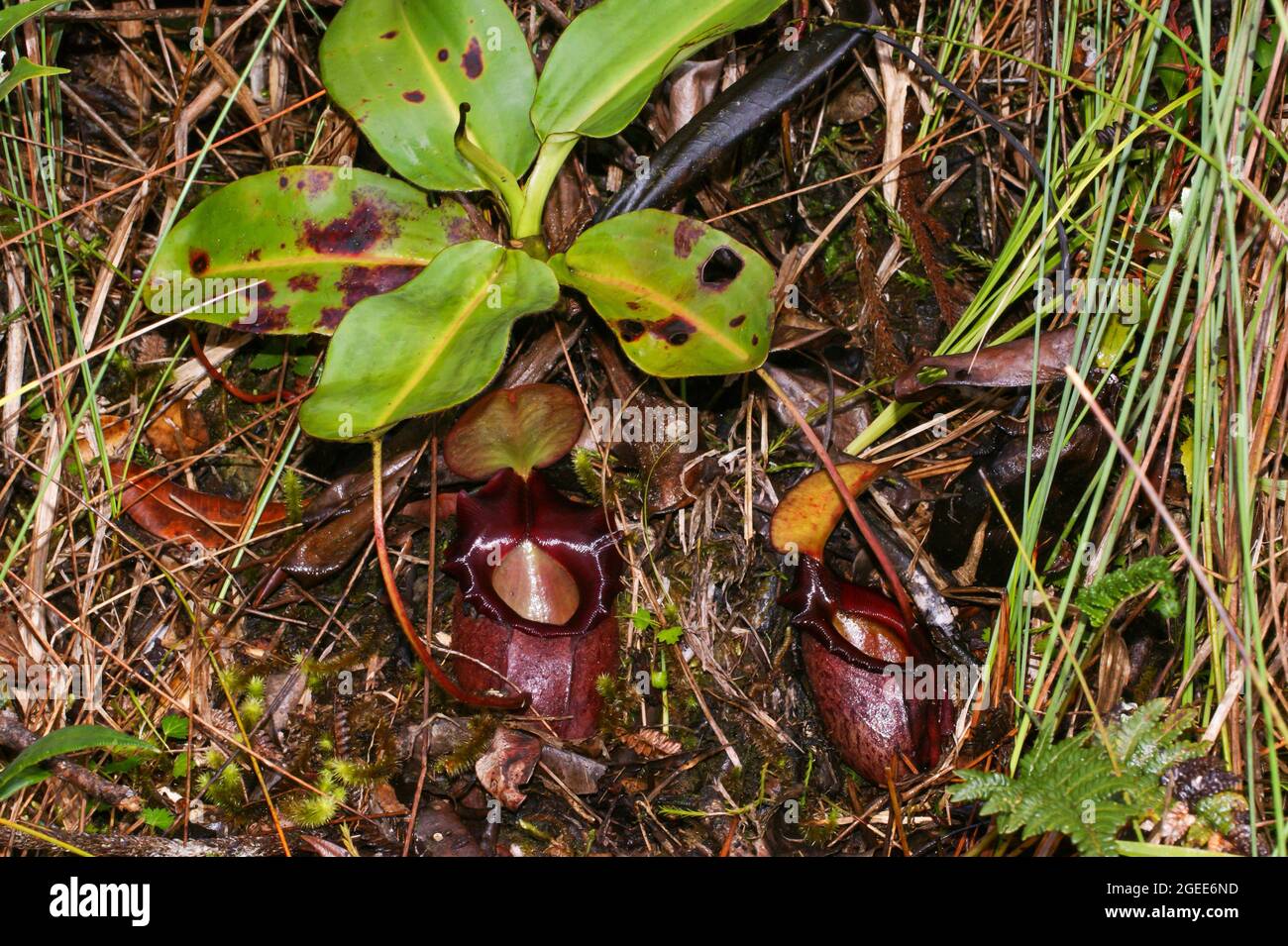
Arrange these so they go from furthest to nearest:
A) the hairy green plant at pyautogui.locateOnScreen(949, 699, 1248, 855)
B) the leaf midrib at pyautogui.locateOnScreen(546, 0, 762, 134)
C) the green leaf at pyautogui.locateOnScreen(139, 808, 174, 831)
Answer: the green leaf at pyautogui.locateOnScreen(139, 808, 174, 831) → the leaf midrib at pyautogui.locateOnScreen(546, 0, 762, 134) → the hairy green plant at pyautogui.locateOnScreen(949, 699, 1248, 855)

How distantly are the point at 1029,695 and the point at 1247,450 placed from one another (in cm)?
75

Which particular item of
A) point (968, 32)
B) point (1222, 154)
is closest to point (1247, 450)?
point (1222, 154)

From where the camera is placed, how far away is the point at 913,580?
8.75 ft

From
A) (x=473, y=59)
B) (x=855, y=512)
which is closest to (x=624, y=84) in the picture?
(x=473, y=59)

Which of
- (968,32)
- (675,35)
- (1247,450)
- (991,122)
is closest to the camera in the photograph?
(1247,450)

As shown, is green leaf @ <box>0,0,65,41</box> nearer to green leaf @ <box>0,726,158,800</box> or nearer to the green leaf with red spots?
the green leaf with red spots

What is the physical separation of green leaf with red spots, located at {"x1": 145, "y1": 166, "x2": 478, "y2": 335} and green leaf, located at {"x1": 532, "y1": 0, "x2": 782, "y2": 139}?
0.45 m

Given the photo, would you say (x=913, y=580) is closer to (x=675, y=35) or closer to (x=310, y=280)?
(x=675, y=35)

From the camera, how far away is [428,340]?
2.24 metres

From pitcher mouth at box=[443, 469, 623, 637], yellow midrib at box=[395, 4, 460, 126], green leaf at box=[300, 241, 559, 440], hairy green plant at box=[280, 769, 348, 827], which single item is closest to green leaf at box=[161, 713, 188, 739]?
hairy green plant at box=[280, 769, 348, 827]

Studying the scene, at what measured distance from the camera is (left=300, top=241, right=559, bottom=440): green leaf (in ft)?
7.07

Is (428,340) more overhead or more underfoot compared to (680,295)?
more underfoot

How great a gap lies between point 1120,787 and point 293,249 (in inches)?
88.0

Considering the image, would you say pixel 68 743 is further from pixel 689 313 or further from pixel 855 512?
pixel 855 512
